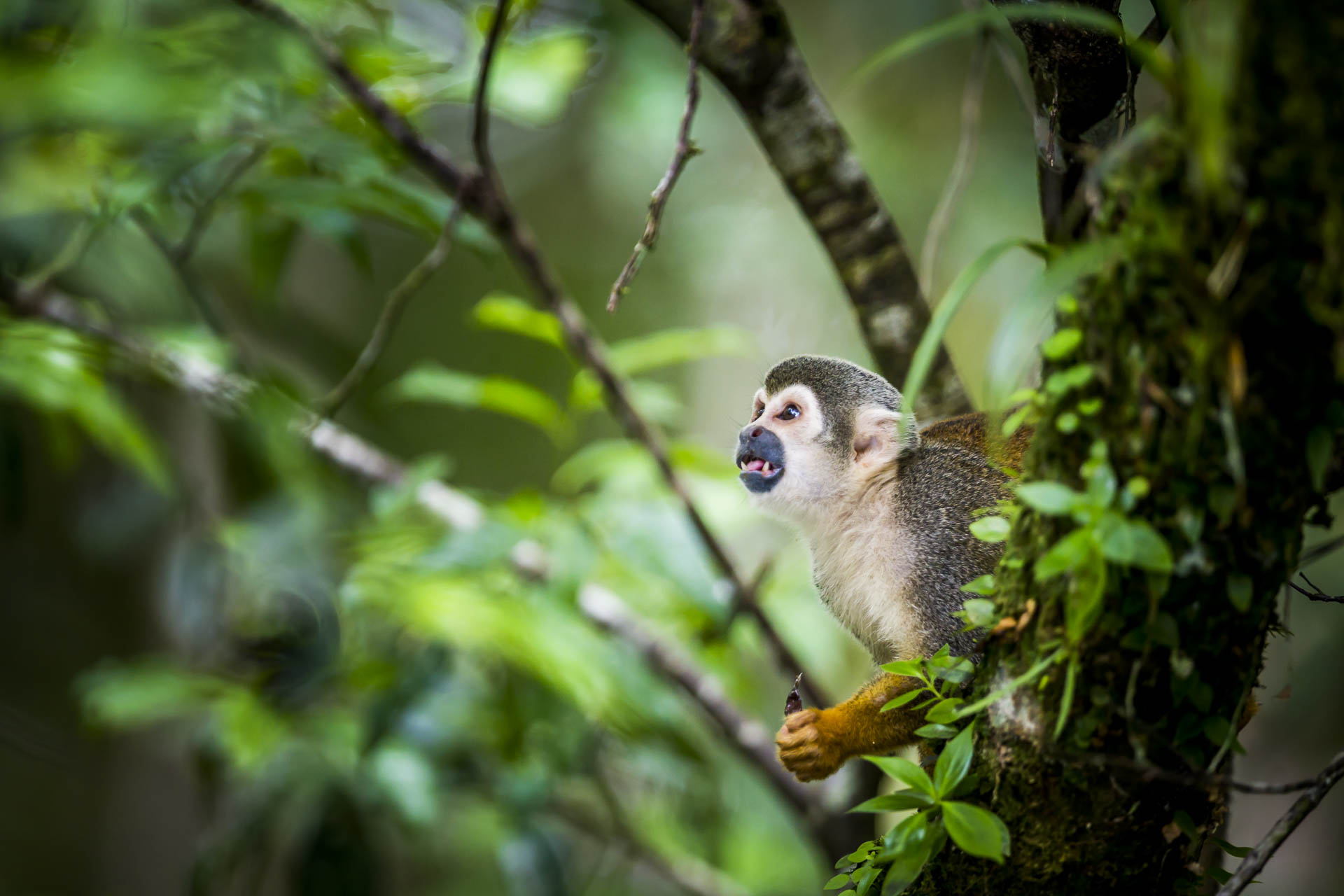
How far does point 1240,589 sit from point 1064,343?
30 centimetres

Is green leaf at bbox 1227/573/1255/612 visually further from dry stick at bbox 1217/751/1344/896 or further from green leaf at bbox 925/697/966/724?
green leaf at bbox 925/697/966/724

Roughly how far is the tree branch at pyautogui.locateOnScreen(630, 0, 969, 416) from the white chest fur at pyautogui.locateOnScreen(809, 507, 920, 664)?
40 centimetres

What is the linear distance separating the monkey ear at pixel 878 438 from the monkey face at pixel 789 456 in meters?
0.07

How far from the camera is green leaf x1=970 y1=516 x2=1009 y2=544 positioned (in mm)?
1202

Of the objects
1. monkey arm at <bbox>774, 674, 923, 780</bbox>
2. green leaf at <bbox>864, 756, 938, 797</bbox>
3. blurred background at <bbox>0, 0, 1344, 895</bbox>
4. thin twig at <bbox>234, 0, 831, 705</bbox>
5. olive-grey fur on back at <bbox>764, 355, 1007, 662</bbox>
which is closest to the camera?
green leaf at <bbox>864, 756, 938, 797</bbox>

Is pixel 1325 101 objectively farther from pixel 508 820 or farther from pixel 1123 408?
Answer: pixel 508 820

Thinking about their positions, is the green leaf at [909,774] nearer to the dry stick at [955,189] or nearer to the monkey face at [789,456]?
the monkey face at [789,456]

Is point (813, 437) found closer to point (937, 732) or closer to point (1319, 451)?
point (937, 732)

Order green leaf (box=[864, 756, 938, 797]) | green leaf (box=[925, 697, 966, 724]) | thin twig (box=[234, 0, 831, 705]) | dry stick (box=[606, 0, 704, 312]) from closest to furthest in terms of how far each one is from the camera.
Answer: green leaf (box=[864, 756, 938, 797]), green leaf (box=[925, 697, 966, 724]), dry stick (box=[606, 0, 704, 312]), thin twig (box=[234, 0, 831, 705])

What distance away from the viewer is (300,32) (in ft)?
7.36

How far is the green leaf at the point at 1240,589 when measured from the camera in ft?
3.26

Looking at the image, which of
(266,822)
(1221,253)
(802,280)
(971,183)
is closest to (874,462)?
(1221,253)

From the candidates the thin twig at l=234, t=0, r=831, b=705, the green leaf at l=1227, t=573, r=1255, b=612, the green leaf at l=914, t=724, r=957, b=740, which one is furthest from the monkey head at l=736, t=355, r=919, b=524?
the green leaf at l=1227, t=573, r=1255, b=612

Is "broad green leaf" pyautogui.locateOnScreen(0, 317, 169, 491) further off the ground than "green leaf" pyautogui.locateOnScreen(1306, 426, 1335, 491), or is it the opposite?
"broad green leaf" pyautogui.locateOnScreen(0, 317, 169, 491)
